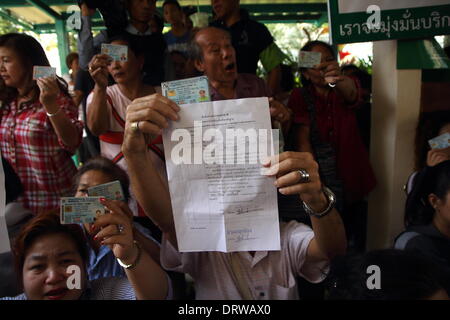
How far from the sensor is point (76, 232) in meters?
1.12

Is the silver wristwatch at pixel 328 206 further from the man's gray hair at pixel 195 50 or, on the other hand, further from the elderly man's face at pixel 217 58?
the man's gray hair at pixel 195 50

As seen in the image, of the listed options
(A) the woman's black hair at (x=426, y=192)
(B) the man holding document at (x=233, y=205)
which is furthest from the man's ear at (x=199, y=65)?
(A) the woman's black hair at (x=426, y=192)

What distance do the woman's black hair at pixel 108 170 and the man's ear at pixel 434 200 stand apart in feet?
3.51

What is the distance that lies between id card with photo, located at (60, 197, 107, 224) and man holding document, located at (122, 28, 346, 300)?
4.4 inches

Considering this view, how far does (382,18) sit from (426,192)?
25.0 inches

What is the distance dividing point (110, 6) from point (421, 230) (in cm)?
130

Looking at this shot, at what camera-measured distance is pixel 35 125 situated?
125 cm

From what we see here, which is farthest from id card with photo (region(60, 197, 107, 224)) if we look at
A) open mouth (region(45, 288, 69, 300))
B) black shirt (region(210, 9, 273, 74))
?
black shirt (region(210, 9, 273, 74))

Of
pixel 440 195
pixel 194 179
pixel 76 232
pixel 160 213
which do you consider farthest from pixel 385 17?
pixel 76 232

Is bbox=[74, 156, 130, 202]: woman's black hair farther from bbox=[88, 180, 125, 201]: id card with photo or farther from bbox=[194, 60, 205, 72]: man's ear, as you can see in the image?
bbox=[194, 60, 205, 72]: man's ear

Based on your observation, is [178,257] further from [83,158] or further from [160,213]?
[83,158]

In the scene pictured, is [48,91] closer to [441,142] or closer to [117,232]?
[117,232]

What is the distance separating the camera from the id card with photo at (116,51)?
1143 mm

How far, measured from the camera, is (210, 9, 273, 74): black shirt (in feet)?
5.54
